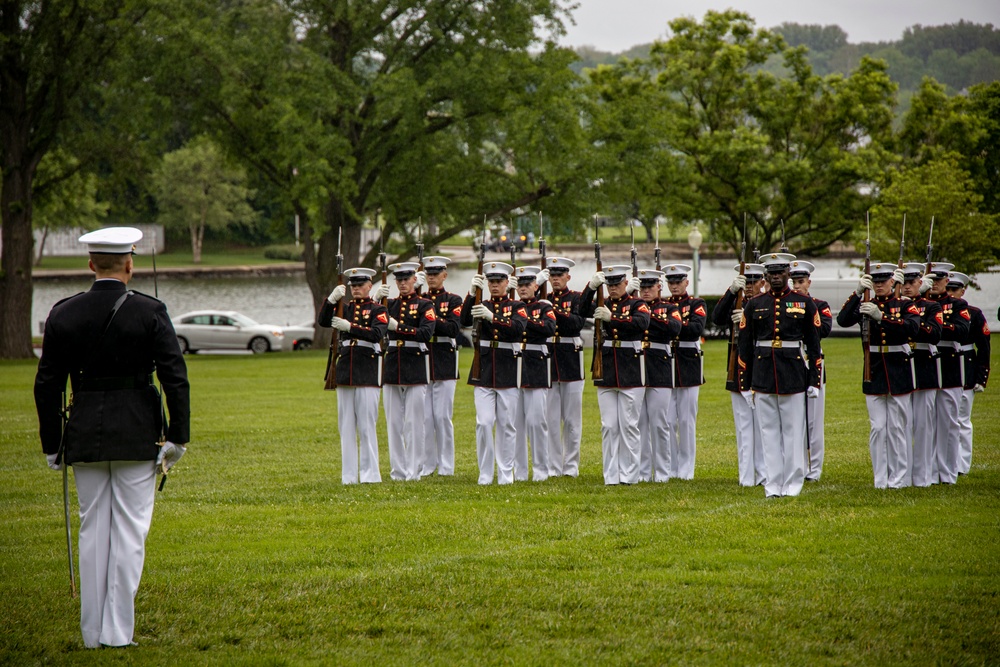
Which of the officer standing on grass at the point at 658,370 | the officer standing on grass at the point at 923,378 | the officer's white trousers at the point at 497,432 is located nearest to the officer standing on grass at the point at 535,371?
the officer's white trousers at the point at 497,432

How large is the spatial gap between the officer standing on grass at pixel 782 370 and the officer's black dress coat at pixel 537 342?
226 cm

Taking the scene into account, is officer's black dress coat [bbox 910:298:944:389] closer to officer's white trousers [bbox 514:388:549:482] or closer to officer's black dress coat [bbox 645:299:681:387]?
officer's black dress coat [bbox 645:299:681:387]

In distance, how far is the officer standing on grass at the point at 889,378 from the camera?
11.7 metres

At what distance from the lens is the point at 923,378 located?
1212 cm

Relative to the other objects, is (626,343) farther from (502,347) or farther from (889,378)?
(889,378)

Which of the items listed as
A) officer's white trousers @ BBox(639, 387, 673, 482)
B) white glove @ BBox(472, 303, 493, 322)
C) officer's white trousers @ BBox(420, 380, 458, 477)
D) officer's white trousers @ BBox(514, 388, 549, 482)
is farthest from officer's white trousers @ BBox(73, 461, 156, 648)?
officer's white trousers @ BBox(639, 387, 673, 482)

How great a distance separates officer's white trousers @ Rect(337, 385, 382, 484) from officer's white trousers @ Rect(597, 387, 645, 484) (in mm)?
2408

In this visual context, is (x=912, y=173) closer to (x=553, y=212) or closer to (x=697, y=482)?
(x=553, y=212)

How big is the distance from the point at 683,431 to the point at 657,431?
311 millimetres

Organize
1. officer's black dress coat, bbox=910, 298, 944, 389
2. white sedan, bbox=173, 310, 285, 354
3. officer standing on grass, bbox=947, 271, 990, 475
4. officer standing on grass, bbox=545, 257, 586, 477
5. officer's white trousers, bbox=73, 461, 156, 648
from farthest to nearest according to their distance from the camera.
Answer: white sedan, bbox=173, 310, 285, 354 → officer standing on grass, bbox=545, 257, 586, 477 → officer standing on grass, bbox=947, 271, 990, 475 → officer's black dress coat, bbox=910, 298, 944, 389 → officer's white trousers, bbox=73, 461, 156, 648

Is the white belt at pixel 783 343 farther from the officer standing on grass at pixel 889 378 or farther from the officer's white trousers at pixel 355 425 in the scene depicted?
the officer's white trousers at pixel 355 425

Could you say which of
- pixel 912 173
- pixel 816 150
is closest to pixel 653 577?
pixel 912 173

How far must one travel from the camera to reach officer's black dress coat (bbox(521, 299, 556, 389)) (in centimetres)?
1277

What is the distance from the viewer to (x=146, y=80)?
3456cm
